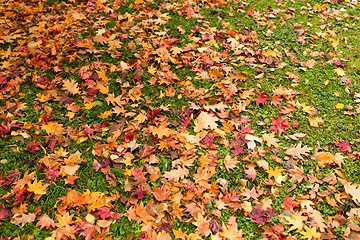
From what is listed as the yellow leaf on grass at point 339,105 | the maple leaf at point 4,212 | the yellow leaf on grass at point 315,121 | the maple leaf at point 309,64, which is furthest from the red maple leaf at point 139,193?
the maple leaf at point 309,64

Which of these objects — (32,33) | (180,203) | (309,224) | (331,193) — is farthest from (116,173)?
(32,33)

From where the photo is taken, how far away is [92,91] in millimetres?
3264

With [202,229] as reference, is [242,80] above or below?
above

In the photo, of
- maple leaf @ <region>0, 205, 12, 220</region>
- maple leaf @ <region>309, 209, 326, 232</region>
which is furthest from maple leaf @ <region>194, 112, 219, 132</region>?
maple leaf @ <region>0, 205, 12, 220</region>

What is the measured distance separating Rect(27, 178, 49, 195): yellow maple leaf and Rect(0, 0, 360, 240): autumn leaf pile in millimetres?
11

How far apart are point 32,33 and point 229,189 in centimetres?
427

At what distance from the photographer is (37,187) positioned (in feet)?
7.97

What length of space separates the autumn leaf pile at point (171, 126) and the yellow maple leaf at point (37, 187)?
0.04 ft

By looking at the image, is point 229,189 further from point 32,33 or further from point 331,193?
point 32,33

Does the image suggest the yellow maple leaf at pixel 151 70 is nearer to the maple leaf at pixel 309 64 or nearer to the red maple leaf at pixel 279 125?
the red maple leaf at pixel 279 125

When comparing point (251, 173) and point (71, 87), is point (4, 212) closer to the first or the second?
point (71, 87)

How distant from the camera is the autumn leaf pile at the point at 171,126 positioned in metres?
2.30

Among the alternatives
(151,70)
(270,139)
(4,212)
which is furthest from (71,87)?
(270,139)

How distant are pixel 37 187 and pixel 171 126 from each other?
167 cm
